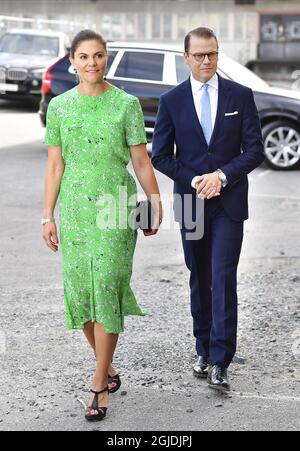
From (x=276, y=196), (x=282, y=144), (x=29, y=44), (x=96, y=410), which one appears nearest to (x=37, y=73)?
(x=29, y=44)

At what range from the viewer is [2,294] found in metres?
7.43

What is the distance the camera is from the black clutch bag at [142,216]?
5062 millimetres

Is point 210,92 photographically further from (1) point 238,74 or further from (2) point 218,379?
(1) point 238,74

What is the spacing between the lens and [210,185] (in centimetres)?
521

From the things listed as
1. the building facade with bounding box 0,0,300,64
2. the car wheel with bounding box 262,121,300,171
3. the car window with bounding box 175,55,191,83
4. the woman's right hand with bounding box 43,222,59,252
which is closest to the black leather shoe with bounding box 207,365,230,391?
the woman's right hand with bounding box 43,222,59,252

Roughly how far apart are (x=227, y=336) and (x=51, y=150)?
1303 mm

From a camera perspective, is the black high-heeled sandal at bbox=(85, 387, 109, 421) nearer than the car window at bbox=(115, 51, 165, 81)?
Yes

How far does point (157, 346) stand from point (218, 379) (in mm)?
896

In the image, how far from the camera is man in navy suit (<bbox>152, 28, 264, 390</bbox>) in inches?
208

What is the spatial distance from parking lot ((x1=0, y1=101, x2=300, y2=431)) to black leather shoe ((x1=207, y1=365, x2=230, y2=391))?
55mm

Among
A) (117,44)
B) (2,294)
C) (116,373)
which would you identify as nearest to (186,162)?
(116,373)

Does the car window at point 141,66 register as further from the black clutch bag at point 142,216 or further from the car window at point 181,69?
the black clutch bag at point 142,216

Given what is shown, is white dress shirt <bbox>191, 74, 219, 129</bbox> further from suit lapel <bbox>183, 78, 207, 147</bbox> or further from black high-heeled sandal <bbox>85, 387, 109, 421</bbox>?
black high-heeled sandal <bbox>85, 387, 109, 421</bbox>
